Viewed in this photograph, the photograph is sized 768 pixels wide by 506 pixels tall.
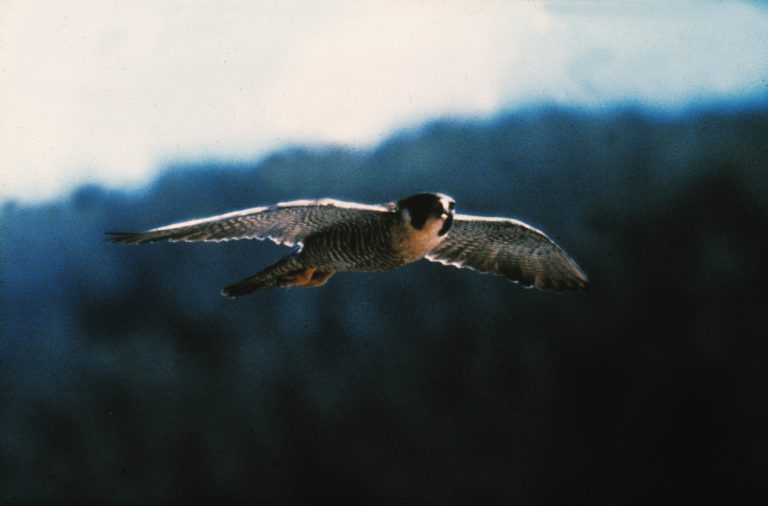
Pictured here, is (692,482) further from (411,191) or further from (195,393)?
(195,393)

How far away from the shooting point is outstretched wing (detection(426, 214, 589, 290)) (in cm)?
246

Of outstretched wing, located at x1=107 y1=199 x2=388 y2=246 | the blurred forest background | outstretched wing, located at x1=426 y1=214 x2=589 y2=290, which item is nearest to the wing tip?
outstretched wing, located at x1=107 y1=199 x2=388 y2=246

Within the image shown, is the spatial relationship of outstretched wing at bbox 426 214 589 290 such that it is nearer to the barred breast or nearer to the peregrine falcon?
the peregrine falcon

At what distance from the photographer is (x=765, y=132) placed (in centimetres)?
326

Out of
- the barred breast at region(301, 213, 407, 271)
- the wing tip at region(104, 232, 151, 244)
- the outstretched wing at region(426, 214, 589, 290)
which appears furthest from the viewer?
the outstretched wing at region(426, 214, 589, 290)

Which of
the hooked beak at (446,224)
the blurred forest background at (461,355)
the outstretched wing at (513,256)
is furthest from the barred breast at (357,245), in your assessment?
the blurred forest background at (461,355)

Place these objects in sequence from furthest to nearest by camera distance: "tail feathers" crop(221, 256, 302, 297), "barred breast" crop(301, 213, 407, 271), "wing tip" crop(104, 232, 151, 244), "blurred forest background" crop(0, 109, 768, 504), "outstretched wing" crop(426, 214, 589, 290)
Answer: "blurred forest background" crop(0, 109, 768, 504)
"outstretched wing" crop(426, 214, 589, 290)
"tail feathers" crop(221, 256, 302, 297)
"barred breast" crop(301, 213, 407, 271)
"wing tip" crop(104, 232, 151, 244)

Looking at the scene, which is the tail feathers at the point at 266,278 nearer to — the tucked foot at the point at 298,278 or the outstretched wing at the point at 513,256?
the tucked foot at the point at 298,278

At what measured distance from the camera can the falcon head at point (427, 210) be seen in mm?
1956

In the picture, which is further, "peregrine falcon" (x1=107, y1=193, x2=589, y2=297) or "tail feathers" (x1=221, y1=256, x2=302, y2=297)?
"tail feathers" (x1=221, y1=256, x2=302, y2=297)

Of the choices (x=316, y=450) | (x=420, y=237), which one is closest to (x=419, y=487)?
(x=316, y=450)

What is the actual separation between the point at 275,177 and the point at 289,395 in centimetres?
98

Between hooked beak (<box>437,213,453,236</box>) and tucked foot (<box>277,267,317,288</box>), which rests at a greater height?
hooked beak (<box>437,213,453,236</box>)

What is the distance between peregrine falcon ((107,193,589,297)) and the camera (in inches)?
77.5
